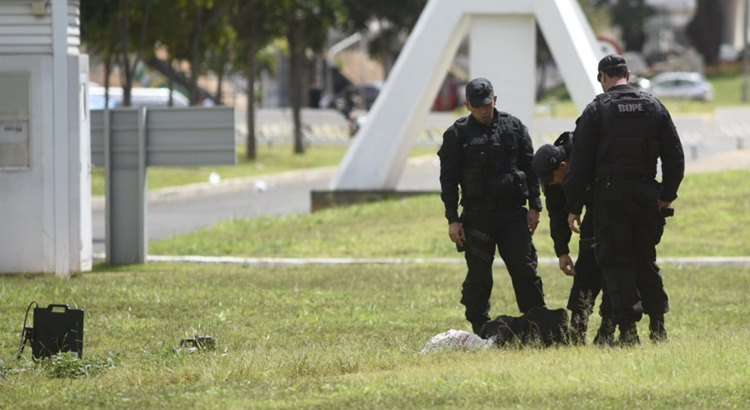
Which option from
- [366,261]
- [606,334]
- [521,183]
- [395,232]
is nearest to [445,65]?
A: [395,232]

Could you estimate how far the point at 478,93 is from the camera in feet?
37.5

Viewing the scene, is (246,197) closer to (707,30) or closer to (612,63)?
(612,63)

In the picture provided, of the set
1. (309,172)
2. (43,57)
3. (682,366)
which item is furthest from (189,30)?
(682,366)

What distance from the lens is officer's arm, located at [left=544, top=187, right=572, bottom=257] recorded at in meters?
11.2

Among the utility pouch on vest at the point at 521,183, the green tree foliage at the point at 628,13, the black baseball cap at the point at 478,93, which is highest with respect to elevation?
the green tree foliage at the point at 628,13

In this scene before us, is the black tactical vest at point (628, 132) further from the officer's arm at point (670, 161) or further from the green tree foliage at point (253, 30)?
the green tree foliage at point (253, 30)

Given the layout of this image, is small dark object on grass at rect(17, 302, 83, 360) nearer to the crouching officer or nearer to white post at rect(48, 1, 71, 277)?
the crouching officer

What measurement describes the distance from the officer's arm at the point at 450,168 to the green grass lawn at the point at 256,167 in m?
18.9

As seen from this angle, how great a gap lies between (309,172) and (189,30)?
13.8 feet

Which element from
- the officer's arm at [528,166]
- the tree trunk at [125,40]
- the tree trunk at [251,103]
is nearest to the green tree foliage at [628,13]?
the tree trunk at [251,103]

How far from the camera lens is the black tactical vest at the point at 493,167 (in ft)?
37.9

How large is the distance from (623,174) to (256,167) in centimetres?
3116

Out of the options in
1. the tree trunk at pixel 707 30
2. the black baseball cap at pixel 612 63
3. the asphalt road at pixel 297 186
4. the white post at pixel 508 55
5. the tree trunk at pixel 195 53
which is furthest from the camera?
the tree trunk at pixel 707 30

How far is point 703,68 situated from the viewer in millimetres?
94875
